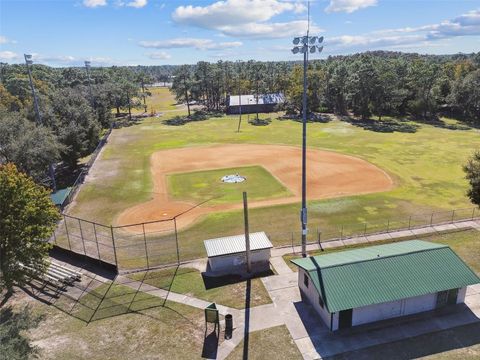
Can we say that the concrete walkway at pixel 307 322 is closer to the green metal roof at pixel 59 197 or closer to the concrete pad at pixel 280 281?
the concrete pad at pixel 280 281

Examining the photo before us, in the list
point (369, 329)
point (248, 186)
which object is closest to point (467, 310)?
point (369, 329)

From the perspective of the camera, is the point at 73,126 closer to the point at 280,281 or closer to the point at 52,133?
the point at 52,133

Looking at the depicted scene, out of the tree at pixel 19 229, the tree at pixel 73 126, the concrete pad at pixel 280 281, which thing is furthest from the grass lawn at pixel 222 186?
the tree at pixel 19 229

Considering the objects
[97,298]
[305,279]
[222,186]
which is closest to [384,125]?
[222,186]

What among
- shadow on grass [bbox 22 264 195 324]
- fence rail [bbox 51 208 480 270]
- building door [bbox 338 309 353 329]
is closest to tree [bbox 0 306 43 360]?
shadow on grass [bbox 22 264 195 324]

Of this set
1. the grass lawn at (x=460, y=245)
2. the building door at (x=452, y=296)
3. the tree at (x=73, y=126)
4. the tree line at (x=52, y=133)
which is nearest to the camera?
the building door at (x=452, y=296)

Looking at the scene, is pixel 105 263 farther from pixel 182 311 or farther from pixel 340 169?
pixel 340 169
